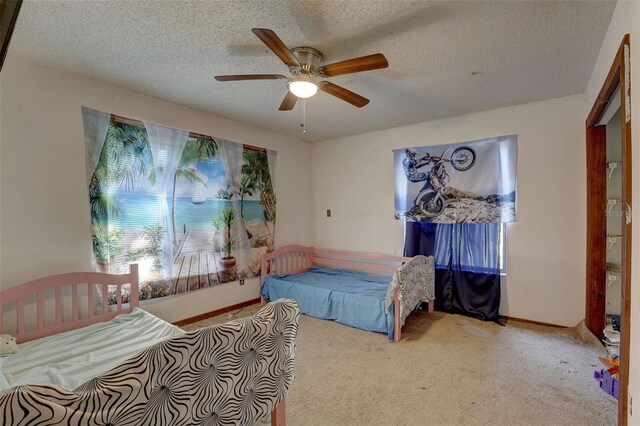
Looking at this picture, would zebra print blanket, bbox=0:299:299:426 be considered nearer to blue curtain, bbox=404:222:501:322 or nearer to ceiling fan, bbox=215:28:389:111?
ceiling fan, bbox=215:28:389:111

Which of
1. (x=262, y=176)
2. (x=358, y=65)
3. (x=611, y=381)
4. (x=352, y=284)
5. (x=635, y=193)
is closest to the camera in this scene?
(x=635, y=193)

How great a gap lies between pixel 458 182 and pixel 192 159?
10.0 feet

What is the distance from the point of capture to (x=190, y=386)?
0.99 meters

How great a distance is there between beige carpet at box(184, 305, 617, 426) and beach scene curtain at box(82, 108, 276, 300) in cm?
79

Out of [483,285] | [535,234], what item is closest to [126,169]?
[483,285]

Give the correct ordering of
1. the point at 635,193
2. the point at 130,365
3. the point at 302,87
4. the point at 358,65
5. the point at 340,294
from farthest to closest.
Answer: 1. the point at 340,294
2. the point at 302,87
3. the point at 358,65
4. the point at 635,193
5. the point at 130,365

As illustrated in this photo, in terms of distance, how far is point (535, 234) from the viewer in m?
3.09

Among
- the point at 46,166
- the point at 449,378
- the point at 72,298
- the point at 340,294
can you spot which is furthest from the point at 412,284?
the point at 46,166

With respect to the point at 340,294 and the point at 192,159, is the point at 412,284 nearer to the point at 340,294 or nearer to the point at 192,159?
the point at 340,294

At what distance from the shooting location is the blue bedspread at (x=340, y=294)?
2.92 m

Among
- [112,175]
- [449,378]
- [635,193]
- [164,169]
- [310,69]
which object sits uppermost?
[310,69]

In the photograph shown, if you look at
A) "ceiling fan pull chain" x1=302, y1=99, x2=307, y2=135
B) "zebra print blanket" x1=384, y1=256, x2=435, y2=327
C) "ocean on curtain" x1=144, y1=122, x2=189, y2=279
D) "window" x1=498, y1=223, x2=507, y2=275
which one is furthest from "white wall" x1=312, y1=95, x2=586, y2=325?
Result: "ocean on curtain" x1=144, y1=122, x2=189, y2=279

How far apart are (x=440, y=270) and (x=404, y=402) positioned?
1.98 metres

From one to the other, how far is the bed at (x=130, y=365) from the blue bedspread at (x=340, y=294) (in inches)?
62.5
